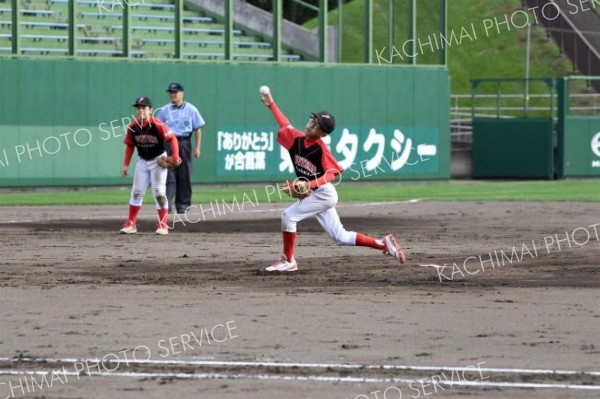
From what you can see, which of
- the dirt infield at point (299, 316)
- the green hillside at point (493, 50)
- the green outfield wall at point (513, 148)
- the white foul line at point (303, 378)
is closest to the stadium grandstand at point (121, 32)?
the green outfield wall at point (513, 148)

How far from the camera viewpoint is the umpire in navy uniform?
20.9 m

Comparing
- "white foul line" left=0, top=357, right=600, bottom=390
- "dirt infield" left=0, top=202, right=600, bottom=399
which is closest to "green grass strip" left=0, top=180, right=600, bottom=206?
"dirt infield" left=0, top=202, right=600, bottom=399

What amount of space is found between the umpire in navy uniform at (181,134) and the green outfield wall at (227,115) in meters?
6.49

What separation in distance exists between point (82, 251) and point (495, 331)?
7.45 metres

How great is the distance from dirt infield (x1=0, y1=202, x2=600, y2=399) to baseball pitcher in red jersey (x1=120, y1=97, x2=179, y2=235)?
40 cm

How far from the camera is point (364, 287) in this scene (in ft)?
40.2

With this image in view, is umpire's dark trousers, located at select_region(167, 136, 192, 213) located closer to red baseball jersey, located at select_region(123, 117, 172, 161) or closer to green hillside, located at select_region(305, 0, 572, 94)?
red baseball jersey, located at select_region(123, 117, 172, 161)

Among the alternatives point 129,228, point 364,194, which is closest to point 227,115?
point 364,194

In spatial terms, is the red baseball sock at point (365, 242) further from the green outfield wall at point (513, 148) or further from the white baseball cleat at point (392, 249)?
the green outfield wall at point (513, 148)

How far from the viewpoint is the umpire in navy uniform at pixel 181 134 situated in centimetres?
2091

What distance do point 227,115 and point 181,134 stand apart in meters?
8.42

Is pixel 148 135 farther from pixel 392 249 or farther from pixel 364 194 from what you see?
pixel 364 194

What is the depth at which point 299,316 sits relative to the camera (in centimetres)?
1029

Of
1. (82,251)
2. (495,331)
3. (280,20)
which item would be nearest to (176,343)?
(495,331)
